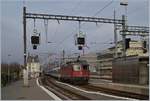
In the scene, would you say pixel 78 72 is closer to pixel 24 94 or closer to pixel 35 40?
pixel 35 40

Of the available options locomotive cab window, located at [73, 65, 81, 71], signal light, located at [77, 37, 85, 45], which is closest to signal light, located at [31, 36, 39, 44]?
signal light, located at [77, 37, 85, 45]

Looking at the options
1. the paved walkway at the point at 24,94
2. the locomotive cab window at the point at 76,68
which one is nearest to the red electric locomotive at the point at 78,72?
the locomotive cab window at the point at 76,68

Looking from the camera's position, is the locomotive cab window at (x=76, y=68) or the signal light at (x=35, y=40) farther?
the locomotive cab window at (x=76, y=68)

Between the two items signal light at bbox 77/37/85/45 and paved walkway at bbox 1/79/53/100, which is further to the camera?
signal light at bbox 77/37/85/45

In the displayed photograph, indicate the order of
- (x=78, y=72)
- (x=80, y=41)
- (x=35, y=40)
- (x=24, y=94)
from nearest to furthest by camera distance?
(x=24, y=94) < (x=80, y=41) < (x=35, y=40) < (x=78, y=72)

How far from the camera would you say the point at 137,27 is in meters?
48.2

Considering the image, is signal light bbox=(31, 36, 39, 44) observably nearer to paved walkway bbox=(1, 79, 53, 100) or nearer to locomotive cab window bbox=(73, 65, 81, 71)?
paved walkway bbox=(1, 79, 53, 100)

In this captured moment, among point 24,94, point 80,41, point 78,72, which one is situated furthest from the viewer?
point 78,72

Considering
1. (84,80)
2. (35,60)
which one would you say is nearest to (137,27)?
(84,80)

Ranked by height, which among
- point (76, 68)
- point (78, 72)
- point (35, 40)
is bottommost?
point (78, 72)

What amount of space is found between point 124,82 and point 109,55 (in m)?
71.1

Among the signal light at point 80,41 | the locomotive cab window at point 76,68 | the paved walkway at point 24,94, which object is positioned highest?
the signal light at point 80,41

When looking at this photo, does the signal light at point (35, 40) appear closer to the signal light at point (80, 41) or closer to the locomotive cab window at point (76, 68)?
the signal light at point (80, 41)

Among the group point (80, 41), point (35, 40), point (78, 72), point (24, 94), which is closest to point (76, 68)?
point (78, 72)
